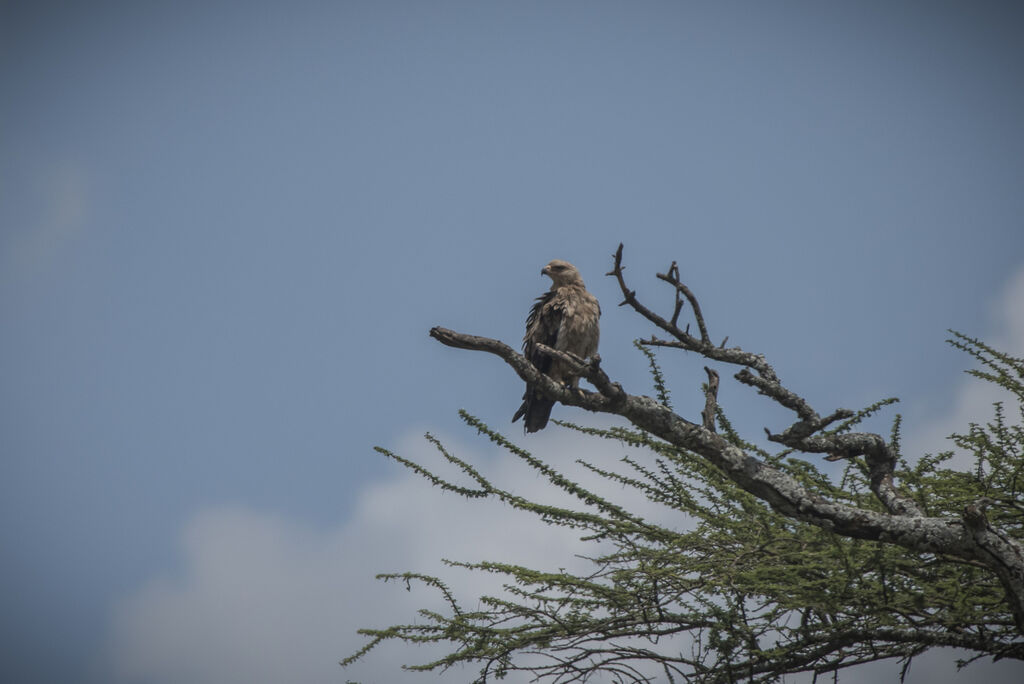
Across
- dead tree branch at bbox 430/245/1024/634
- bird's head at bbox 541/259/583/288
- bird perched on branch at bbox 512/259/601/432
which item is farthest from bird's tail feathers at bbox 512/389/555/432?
dead tree branch at bbox 430/245/1024/634

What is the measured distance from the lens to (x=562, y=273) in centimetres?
877

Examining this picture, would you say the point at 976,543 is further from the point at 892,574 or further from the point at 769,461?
the point at 769,461

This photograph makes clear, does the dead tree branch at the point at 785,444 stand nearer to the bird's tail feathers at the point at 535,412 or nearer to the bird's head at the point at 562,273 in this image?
the bird's tail feathers at the point at 535,412

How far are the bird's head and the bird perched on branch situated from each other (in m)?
0.25

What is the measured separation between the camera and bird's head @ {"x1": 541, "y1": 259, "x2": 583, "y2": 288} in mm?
8750

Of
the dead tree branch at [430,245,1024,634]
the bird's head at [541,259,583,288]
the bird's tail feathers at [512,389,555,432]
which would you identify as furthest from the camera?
the bird's head at [541,259,583,288]

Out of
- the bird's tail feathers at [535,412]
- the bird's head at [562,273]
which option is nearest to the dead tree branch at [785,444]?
the bird's tail feathers at [535,412]

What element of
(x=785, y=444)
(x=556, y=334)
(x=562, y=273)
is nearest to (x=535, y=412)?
(x=556, y=334)

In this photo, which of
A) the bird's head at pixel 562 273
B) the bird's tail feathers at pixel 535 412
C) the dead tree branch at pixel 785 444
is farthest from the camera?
the bird's head at pixel 562 273

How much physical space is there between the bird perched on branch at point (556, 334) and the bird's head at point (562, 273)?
25cm

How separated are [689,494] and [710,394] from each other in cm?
74

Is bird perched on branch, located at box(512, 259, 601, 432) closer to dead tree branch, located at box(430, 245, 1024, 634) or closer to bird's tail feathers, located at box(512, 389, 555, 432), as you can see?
bird's tail feathers, located at box(512, 389, 555, 432)

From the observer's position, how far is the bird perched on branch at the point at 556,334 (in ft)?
26.0

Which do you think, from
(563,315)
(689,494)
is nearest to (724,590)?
(689,494)
